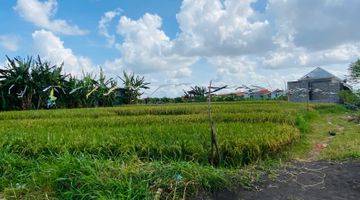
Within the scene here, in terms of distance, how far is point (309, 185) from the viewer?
4773mm

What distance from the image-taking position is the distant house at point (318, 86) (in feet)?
80.5

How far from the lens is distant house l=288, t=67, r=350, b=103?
2455 centimetres

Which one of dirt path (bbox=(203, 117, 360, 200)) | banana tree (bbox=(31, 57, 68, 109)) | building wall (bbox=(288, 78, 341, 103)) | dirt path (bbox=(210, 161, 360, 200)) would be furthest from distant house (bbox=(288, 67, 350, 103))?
dirt path (bbox=(210, 161, 360, 200))

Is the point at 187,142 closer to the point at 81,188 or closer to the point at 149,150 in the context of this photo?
the point at 149,150

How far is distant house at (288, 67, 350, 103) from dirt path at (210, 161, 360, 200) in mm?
19546

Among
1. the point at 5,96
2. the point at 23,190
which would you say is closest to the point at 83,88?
the point at 5,96

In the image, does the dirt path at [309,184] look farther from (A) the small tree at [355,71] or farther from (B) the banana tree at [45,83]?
(B) the banana tree at [45,83]

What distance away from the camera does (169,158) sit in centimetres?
561

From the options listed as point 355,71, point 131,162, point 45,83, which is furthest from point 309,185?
point 45,83

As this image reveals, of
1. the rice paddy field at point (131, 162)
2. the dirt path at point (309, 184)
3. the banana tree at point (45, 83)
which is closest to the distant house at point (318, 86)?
the banana tree at point (45, 83)

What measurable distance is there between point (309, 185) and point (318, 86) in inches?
857

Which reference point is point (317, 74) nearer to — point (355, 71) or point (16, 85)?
point (355, 71)

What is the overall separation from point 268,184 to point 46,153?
3.16 meters

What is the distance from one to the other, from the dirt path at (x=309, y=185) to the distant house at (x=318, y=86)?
19546 mm
